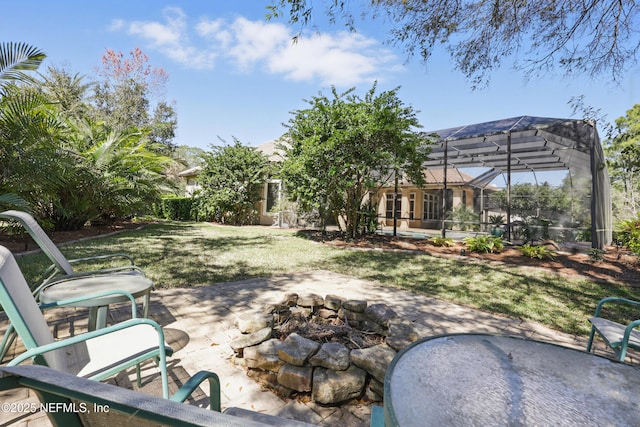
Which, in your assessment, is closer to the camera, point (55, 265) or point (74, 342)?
point (74, 342)

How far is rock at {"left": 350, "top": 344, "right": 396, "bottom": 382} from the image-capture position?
2082 mm

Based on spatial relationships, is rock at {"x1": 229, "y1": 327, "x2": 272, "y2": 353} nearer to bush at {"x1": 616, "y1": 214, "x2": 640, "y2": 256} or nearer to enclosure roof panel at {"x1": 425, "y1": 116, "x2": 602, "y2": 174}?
bush at {"x1": 616, "y1": 214, "x2": 640, "y2": 256}

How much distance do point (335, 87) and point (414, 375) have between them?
11.0 meters

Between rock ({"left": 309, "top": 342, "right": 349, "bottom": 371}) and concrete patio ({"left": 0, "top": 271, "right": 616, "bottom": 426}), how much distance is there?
0.84 feet

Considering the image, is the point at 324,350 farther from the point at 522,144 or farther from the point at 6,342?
the point at 522,144

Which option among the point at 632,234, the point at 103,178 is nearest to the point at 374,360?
the point at 632,234

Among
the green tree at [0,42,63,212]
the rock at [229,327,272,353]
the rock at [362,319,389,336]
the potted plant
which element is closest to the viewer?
the rock at [229,327,272,353]

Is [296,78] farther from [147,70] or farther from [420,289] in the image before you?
[147,70]

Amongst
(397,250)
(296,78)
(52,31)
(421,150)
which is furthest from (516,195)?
(52,31)

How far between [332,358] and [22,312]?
1796 millimetres

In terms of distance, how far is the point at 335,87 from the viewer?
35.5ft

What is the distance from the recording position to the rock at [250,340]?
2.53m

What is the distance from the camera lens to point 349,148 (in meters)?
10.1

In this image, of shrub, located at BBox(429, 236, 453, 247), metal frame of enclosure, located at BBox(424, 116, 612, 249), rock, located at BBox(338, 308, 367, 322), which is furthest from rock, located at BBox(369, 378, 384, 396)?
metal frame of enclosure, located at BBox(424, 116, 612, 249)
